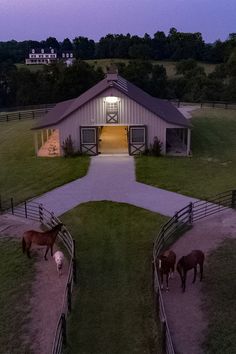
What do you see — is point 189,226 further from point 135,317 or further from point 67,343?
point 67,343

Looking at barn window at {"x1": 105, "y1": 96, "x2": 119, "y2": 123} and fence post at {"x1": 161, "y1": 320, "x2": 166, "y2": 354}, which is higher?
barn window at {"x1": 105, "y1": 96, "x2": 119, "y2": 123}

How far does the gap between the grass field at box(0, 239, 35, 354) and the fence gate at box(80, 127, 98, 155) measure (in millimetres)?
14351

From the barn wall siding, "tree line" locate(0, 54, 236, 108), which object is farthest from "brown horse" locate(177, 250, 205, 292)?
"tree line" locate(0, 54, 236, 108)

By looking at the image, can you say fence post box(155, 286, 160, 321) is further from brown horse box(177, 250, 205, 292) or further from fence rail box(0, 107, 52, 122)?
fence rail box(0, 107, 52, 122)

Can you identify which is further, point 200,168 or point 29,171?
point 200,168

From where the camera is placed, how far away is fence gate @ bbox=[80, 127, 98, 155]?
31.4 metres

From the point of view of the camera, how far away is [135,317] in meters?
12.6

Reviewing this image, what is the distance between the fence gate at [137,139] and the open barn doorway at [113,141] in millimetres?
777

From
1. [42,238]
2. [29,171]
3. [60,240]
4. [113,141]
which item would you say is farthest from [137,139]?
[42,238]

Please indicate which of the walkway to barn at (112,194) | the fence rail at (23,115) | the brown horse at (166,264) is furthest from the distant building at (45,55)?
the brown horse at (166,264)

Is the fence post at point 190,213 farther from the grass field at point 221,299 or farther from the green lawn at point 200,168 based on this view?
the green lawn at point 200,168

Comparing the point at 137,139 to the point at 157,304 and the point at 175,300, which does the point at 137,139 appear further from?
the point at 157,304

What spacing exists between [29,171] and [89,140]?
540 cm

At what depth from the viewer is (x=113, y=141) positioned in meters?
35.8
